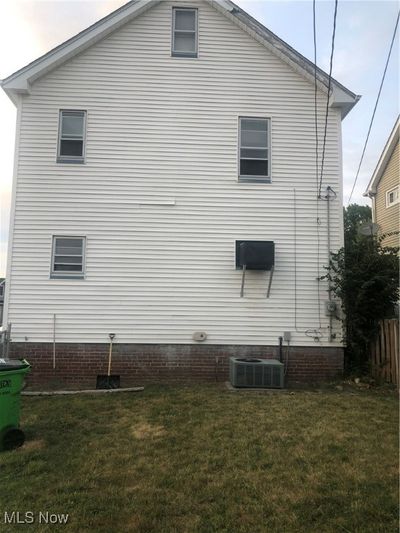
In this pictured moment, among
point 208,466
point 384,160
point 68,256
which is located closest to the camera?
point 208,466

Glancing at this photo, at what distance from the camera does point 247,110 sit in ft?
35.6

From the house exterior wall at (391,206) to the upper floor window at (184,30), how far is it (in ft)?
36.2

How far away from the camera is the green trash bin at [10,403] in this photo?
5457 mm

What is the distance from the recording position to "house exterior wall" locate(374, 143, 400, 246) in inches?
729

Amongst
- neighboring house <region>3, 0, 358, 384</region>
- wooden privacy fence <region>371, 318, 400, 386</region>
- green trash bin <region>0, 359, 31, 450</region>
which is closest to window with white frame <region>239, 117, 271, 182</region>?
neighboring house <region>3, 0, 358, 384</region>

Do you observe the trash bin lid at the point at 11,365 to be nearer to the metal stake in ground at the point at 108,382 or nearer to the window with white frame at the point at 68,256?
the metal stake in ground at the point at 108,382

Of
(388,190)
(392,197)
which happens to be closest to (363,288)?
(392,197)

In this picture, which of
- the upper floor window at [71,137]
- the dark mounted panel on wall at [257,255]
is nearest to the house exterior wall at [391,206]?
the dark mounted panel on wall at [257,255]

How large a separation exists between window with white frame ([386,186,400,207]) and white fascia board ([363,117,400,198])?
109 cm

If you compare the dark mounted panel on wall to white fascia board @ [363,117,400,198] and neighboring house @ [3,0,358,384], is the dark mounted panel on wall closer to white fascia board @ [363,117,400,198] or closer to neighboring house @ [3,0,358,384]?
neighboring house @ [3,0,358,384]

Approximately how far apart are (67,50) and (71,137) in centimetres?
188

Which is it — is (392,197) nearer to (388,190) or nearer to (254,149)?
(388,190)

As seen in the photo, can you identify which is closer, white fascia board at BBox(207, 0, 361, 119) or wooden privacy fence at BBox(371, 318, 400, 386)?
wooden privacy fence at BBox(371, 318, 400, 386)

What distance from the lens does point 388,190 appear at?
63.9 feet
